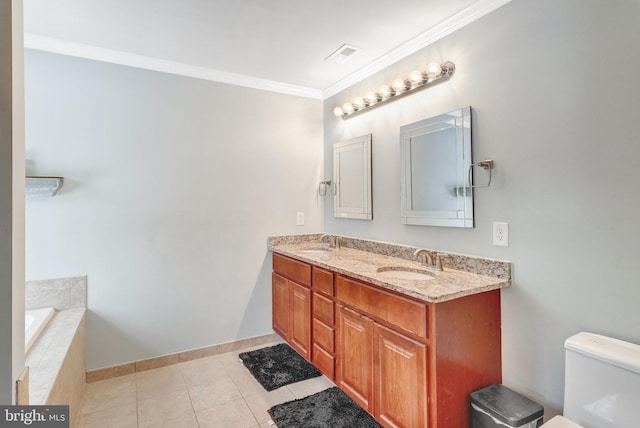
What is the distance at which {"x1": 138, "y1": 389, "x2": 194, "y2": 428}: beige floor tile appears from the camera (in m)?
1.96

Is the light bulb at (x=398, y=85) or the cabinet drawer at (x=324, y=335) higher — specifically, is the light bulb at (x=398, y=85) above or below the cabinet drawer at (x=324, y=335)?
above

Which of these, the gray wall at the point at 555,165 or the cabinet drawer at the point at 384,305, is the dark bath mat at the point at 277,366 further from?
the gray wall at the point at 555,165

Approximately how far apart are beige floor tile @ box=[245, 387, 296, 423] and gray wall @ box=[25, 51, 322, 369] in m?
0.78

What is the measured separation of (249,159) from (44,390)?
2.04 meters

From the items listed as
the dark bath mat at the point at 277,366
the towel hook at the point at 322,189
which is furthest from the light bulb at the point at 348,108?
the dark bath mat at the point at 277,366

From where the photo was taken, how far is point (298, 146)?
3.16m

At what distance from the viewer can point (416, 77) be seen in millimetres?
2133

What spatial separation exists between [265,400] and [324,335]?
21.8 inches

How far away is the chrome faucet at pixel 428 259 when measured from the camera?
200 centimetres

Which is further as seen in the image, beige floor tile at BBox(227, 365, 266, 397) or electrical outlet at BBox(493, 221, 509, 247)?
beige floor tile at BBox(227, 365, 266, 397)

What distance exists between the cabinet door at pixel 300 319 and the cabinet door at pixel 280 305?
0.29ft

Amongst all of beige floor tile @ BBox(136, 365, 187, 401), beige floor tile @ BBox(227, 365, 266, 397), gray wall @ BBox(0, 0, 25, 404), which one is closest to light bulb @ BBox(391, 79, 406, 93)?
gray wall @ BBox(0, 0, 25, 404)

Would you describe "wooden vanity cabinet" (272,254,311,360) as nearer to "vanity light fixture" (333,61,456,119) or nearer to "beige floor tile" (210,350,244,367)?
"beige floor tile" (210,350,244,367)

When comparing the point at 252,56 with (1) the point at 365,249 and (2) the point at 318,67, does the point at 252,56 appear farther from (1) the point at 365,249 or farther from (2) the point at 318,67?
(1) the point at 365,249
